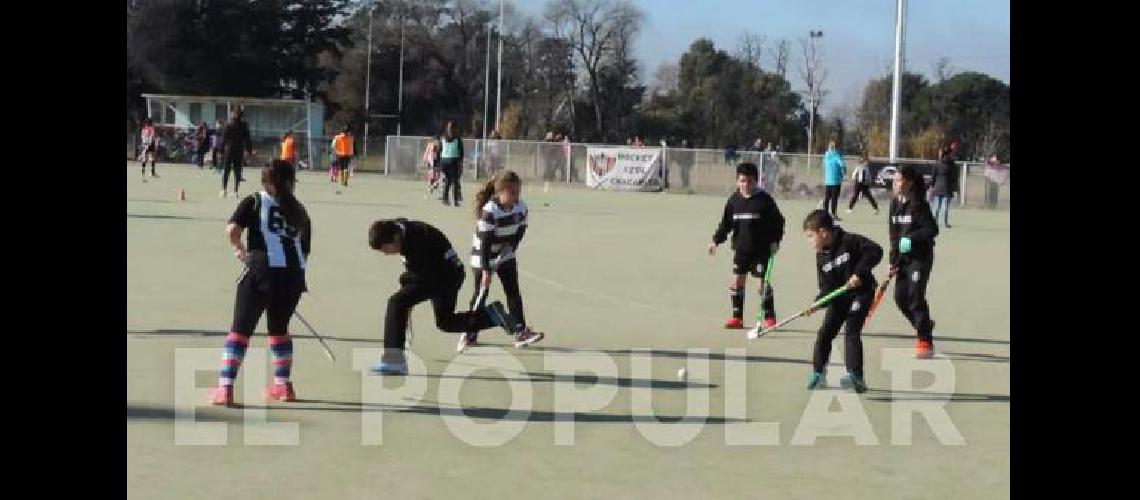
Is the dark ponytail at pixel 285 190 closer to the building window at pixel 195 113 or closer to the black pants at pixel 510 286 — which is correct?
the black pants at pixel 510 286

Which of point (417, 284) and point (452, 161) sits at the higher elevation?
point (452, 161)

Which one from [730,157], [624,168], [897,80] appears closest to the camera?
[897,80]

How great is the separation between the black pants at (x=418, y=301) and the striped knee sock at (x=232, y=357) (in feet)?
4.52

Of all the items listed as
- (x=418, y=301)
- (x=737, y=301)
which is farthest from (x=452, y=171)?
(x=418, y=301)

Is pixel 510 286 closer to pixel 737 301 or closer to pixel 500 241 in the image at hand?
pixel 500 241

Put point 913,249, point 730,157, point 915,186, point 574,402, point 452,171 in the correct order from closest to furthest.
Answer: point 574,402 < point 915,186 < point 913,249 < point 452,171 < point 730,157

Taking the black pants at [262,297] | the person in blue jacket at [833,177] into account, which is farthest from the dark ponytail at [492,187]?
the person in blue jacket at [833,177]

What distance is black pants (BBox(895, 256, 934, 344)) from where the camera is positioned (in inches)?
432

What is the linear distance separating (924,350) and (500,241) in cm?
336

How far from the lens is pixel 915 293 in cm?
1098

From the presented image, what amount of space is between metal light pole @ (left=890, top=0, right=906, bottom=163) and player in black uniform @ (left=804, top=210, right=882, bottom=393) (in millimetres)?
31539

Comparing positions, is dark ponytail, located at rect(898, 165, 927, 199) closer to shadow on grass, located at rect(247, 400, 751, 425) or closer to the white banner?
shadow on grass, located at rect(247, 400, 751, 425)
